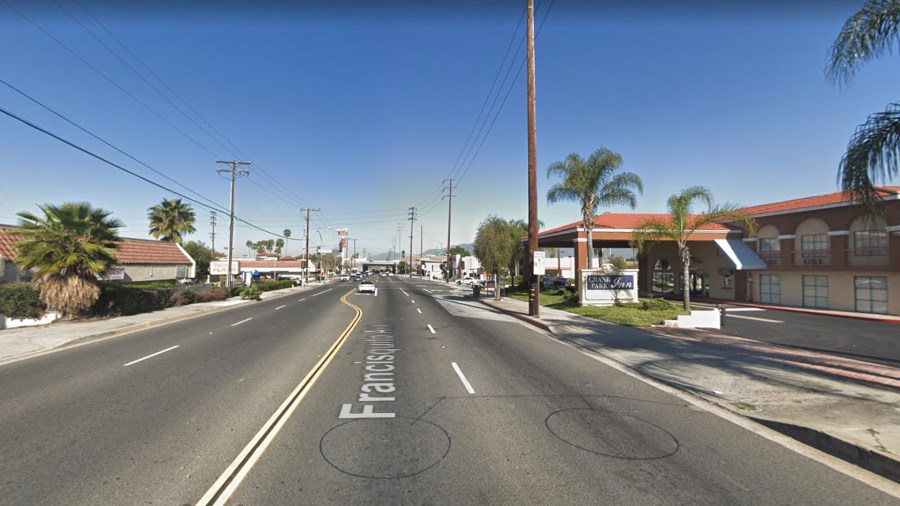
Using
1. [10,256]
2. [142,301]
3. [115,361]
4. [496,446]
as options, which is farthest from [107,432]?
[10,256]

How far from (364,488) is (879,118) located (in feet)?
31.8

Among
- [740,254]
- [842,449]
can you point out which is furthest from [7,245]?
[740,254]

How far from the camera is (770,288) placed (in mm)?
30938

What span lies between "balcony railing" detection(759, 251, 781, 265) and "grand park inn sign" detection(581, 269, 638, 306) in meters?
13.4

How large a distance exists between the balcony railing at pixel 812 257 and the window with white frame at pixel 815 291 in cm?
98

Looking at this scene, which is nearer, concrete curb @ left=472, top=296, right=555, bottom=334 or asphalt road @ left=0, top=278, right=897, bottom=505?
asphalt road @ left=0, top=278, right=897, bottom=505

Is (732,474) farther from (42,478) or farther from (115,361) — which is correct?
(115,361)

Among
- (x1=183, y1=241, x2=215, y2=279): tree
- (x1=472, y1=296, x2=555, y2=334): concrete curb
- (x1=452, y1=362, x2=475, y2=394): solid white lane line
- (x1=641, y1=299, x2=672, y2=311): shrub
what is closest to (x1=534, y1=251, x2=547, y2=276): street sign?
(x1=472, y1=296, x2=555, y2=334): concrete curb

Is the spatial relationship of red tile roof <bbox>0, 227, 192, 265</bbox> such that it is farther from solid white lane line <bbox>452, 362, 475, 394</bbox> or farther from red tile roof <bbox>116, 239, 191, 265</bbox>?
solid white lane line <bbox>452, 362, 475, 394</bbox>

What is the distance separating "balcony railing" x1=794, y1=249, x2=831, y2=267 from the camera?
89.4 ft

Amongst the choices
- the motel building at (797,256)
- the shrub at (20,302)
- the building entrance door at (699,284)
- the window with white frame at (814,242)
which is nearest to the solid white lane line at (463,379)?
the shrub at (20,302)

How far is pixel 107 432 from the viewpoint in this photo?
18.1ft

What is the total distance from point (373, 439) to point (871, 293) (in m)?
32.5

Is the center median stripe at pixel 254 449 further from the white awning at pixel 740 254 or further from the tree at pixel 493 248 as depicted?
the white awning at pixel 740 254
